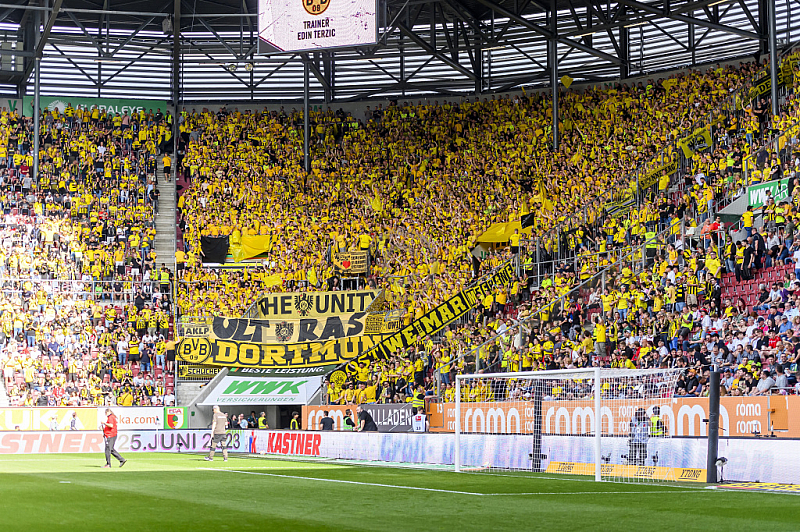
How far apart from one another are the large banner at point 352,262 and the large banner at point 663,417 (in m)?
14.4

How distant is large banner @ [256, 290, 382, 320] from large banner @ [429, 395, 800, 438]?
1188cm

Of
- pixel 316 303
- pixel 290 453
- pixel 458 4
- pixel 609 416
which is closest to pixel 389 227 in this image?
pixel 316 303

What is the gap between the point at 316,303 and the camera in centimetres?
3766

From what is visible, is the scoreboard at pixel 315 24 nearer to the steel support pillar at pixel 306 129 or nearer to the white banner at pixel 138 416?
the steel support pillar at pixel 306 129

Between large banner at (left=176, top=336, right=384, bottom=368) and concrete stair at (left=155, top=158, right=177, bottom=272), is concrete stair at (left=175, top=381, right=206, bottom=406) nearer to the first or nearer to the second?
large banner at (left=176, top=336, right=384, bottom=368)

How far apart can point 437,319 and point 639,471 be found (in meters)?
16.7

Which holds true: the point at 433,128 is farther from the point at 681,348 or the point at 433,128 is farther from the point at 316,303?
the point at 681,348

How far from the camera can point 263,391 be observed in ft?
120

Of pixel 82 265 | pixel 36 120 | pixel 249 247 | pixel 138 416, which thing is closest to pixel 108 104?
pixel 36 120

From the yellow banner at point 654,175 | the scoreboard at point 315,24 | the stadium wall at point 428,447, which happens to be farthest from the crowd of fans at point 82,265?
the yellow banner at point 654,175

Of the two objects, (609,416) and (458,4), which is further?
(458,4)

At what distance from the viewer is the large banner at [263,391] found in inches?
1437

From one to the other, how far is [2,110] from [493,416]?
1185 inches

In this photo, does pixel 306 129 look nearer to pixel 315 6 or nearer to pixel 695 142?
pixel 315 6
